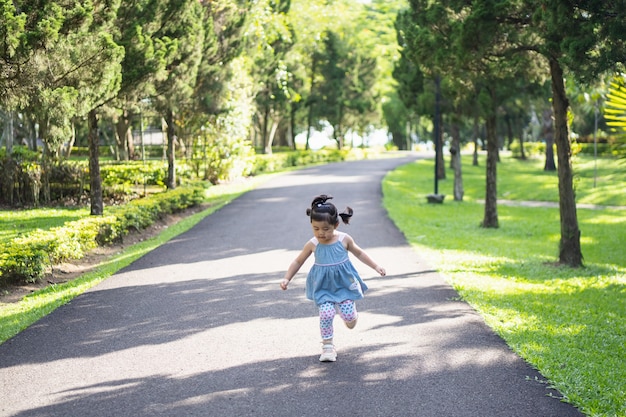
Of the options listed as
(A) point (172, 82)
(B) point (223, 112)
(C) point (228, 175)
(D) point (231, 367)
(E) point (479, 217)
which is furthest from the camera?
(C) point (228, 175)

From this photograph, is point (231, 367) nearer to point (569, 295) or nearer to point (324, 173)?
point (569, 295)

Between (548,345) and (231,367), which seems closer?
(231,367)

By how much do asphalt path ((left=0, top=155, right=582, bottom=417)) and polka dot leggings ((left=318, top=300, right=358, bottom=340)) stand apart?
28 cm

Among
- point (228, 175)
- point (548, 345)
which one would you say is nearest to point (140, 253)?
point (548, 345)

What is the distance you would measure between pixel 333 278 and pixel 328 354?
68cm

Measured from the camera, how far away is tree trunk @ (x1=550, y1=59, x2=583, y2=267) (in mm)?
11672

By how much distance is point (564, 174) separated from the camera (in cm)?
1179

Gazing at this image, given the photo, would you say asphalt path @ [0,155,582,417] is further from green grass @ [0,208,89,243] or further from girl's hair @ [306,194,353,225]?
green grass @ [0,208,89,243]

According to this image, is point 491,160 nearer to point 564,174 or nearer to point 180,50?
point 564,174

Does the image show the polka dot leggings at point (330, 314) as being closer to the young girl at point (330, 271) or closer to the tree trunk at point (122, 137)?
the young girl at point (330, 271)

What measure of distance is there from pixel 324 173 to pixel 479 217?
53.4ft

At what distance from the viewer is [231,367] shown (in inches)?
234

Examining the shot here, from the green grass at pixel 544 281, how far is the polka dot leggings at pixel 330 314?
1.61 m

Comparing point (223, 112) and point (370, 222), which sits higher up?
point (223, 112)
